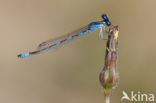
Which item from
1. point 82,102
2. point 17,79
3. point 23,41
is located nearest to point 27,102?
point 17,79

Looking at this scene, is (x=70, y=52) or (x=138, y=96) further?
(x=70, y=52)

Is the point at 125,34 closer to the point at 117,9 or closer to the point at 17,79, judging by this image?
the point at 117,9

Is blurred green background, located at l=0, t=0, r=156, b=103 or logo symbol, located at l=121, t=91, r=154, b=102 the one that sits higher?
blurred green background, located at l=0, t=0, r=156, b=103

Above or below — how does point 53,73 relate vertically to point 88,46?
below

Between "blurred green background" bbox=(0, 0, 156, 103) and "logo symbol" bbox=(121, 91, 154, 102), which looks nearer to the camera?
"logo symbol" bbox=(121, 91, 154, 102)

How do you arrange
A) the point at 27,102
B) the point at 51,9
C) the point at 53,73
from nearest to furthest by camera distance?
the point at 27,102, the point at 53,73, the point at 51,9

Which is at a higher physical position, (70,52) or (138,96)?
(70,52)

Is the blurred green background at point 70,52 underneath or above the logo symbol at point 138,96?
above

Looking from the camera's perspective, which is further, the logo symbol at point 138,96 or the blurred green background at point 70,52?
the blurred green background at point 70,52
